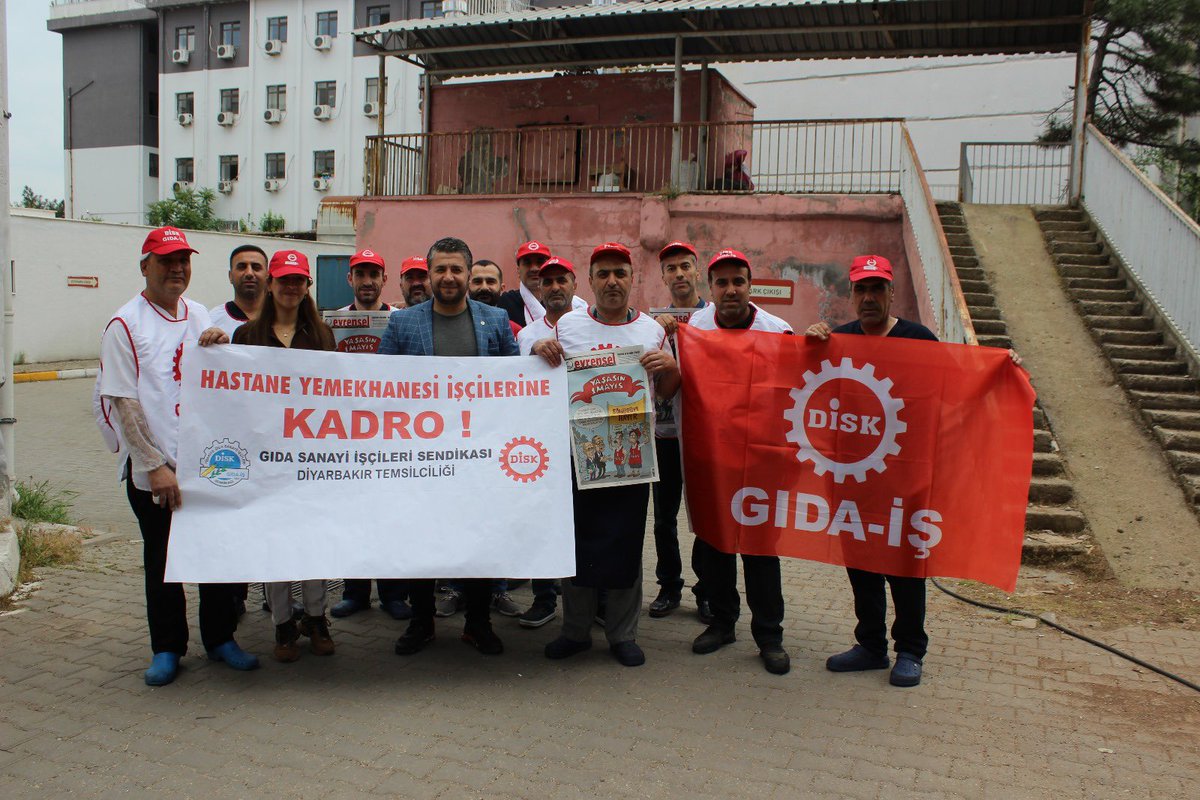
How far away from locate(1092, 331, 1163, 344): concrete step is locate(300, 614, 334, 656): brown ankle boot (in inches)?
355

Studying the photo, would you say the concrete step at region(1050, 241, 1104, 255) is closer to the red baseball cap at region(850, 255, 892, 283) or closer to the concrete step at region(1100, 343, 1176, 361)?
the concrete step at region(1100, 343, 1176, 361)

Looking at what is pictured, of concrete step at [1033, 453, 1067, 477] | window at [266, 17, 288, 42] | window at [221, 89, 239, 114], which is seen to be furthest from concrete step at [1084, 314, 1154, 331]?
window at [221, 89, 239, 114]

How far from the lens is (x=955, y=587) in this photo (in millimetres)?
6586

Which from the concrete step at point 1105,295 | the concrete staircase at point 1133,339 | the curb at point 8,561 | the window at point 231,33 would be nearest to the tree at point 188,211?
the window at point 231,33

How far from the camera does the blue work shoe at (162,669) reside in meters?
4.58

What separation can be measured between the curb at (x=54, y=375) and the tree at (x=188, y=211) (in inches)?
872

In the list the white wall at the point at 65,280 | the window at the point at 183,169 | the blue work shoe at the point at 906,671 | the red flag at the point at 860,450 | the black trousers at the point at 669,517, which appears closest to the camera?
the blue work shoe at the point at 906,671

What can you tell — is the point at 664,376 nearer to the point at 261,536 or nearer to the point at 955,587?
the point at 261,536

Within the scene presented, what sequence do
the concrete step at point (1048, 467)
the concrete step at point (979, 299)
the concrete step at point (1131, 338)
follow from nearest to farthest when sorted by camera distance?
the concrete step at point (1048, 467) → the concrete step at point (1131, 338) → the concrete step at point (979, 299)

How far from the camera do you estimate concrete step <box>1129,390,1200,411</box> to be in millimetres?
9211

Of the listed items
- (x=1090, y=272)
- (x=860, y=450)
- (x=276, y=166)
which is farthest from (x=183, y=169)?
(x=860, y=450)

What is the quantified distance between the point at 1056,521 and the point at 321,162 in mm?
41287

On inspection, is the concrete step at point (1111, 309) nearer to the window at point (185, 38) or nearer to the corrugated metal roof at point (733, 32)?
the corrugated metal roof at point (733, 32)

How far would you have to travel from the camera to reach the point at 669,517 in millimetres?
5781
